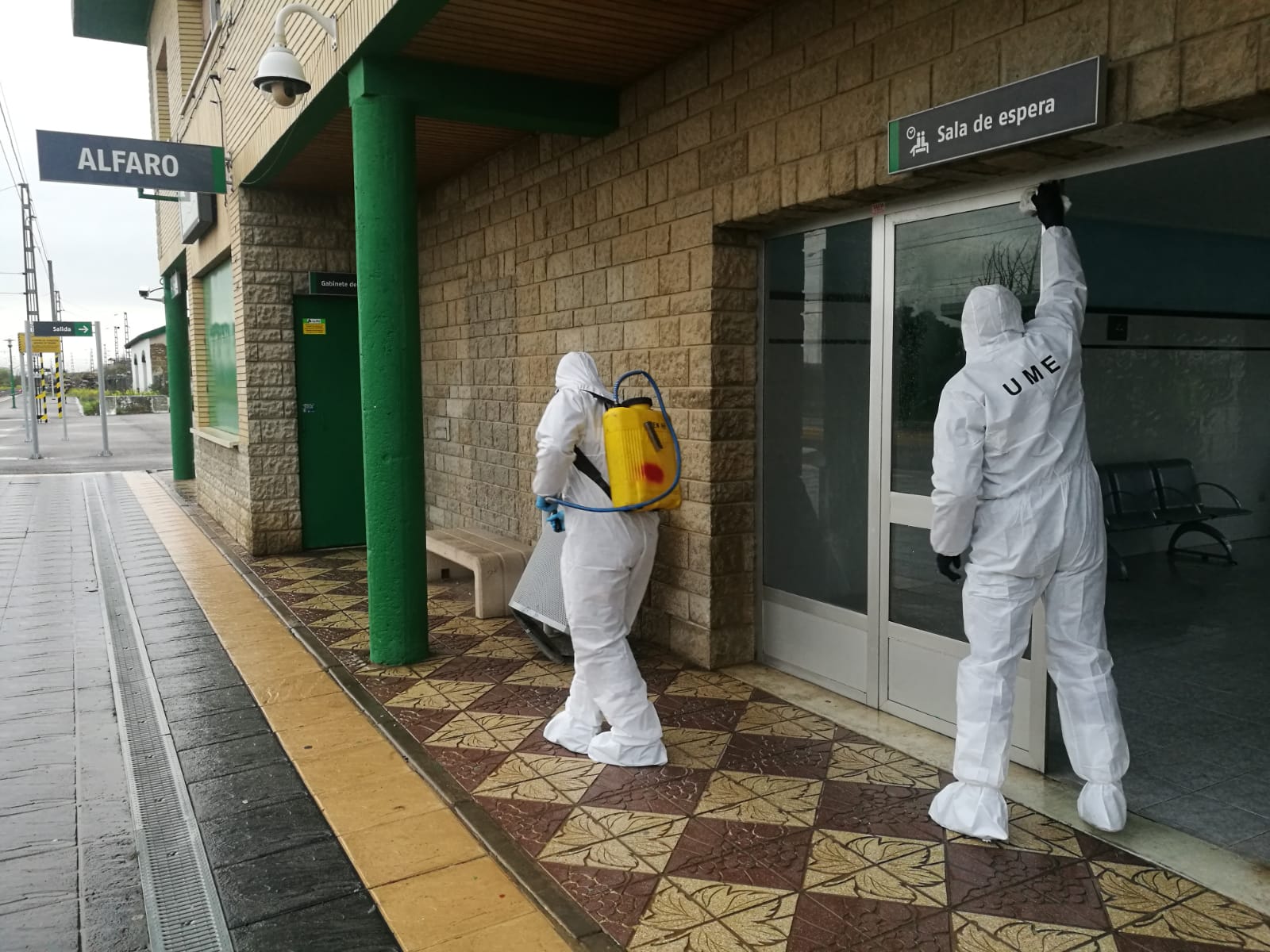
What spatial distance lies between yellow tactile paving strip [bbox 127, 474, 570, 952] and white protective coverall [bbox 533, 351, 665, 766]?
30.7 inches

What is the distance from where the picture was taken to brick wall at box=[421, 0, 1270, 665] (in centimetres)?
332

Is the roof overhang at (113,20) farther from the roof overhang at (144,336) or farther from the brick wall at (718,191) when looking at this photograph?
the roof overhang at (144,336)

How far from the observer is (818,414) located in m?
5.21

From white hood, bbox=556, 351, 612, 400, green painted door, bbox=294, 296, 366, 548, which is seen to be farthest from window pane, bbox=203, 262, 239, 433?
white hood, bbox=556, 351, 612, 400

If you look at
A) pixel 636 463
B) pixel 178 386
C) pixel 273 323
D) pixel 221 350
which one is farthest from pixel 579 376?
pixel 178 386

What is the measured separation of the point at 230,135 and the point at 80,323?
2079 centimetres

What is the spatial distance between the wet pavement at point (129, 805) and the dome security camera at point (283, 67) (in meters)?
3.34

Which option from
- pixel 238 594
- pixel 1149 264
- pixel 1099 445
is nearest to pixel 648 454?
pixel 238 594

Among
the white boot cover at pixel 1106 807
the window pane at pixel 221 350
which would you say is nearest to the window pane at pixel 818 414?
the white boot cover at pixel 1106 807

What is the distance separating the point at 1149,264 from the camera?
876cm

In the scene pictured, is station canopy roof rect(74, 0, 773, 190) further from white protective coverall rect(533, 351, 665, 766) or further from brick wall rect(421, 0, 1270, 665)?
white protective coverall rect(533, 351, 665, 766)

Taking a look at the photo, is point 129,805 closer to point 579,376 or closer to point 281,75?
point 579,376

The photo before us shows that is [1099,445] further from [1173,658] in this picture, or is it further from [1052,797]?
[1052,797]

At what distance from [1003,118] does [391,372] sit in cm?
338
